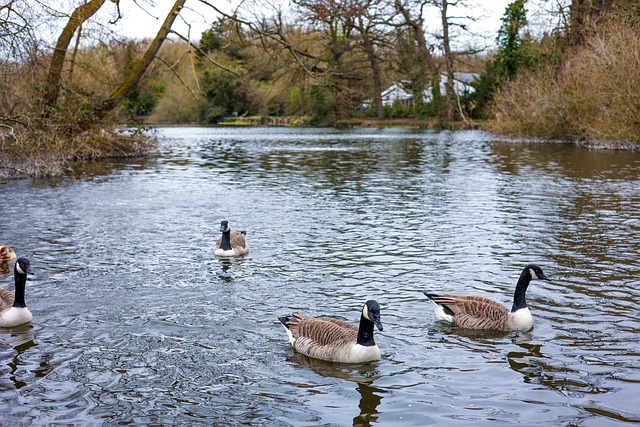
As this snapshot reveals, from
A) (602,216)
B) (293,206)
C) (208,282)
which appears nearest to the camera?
(208,282)

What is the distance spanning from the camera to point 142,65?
1393 inches

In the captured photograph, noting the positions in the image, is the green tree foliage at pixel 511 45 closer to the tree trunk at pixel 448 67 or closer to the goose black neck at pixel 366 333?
the tree trunk at pixel 448 67

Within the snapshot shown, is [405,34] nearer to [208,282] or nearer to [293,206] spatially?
[293,206]

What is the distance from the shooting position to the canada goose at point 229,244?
1359 centimetres

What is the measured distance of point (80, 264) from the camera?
13172 mm

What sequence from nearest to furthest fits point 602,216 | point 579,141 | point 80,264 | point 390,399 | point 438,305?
point 390,399 < point 438,305 < point 80,264 < point 602,216 < point 579,141

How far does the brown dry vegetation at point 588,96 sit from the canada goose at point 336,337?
31.0 m

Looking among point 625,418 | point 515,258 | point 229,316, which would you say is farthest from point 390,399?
point 515,258

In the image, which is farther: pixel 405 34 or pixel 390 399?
pixel 405 34

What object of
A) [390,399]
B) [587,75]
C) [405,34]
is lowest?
[390,399]

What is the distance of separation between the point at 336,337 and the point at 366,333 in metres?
0.44

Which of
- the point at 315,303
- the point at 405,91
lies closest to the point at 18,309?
the point at 315,303

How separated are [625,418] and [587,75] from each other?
36.6 meters

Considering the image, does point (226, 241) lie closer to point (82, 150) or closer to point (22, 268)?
point (22, 268)
